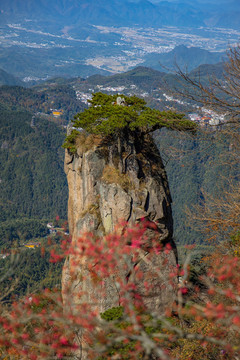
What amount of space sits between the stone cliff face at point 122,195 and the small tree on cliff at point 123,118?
98 cm

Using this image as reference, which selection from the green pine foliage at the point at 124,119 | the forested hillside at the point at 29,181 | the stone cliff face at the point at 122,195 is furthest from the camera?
the forested hillside at the point at 29,181

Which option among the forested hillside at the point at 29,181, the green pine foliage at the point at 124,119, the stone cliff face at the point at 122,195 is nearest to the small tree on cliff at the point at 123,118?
the green pine foliage at the point at 124,119

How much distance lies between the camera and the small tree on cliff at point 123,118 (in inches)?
666

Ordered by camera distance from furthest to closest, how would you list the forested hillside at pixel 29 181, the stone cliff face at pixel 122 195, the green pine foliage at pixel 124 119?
the forested hillside at pixel 29 181
the green pine foliage at pixel 124 119
the stone cliff face at pixel 122 195

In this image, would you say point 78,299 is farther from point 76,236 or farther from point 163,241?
point 163,241

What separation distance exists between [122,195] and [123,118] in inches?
131

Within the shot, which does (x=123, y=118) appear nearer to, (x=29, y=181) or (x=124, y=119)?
(x=124, y=119)

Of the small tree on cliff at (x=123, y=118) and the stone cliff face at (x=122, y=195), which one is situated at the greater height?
the small tree on cliff at (x=123, y=118)

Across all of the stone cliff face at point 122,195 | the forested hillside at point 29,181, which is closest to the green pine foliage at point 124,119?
the stone cliff face at point 122,195

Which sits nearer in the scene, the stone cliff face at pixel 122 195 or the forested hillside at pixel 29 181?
the stone cliff face at pixel 122 195

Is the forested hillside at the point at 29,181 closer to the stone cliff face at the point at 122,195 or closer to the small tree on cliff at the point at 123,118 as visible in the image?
the stone cliff face at the point at 122,195

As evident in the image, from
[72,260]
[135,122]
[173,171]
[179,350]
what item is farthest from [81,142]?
[173,171]

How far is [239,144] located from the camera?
14.1 meters

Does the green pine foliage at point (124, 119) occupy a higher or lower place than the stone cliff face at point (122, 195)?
higher
